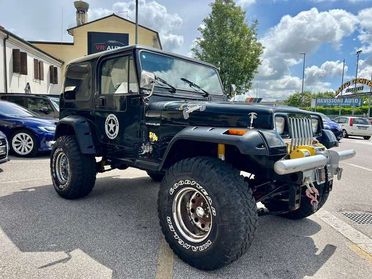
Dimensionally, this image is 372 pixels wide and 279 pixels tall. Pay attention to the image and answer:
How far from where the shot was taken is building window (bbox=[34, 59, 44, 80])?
22.9 m

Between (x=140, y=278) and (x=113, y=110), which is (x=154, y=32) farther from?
(x=140, y=278)

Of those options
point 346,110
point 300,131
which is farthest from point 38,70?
point 346,110

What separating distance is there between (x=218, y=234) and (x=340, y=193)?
3912mm

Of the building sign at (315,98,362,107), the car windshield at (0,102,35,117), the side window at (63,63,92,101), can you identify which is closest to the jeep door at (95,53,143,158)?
the side window at (63,63,92,101)

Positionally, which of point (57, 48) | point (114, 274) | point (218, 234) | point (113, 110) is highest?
point (57, 48)

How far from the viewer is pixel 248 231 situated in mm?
2760

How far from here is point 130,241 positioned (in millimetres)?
3484

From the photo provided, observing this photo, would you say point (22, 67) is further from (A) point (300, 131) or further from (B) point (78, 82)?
(A) point (300, 131)

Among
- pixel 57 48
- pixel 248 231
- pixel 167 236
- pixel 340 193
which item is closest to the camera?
pixel 248 231

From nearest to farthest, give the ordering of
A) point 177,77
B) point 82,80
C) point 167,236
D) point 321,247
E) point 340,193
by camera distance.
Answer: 1. point 167,236
2. point 321,247
3. point 177,77
4. point 82,80
5. point 340,193

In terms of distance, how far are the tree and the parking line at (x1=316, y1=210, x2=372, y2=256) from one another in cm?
2202

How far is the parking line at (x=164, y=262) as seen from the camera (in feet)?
9.25

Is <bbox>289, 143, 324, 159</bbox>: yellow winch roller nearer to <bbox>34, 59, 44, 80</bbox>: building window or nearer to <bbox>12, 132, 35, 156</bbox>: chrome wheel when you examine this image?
<bbox>12, 132, 35, 156</bbox>: chrome wheel

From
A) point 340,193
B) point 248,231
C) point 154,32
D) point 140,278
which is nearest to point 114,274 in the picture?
point 140,278
